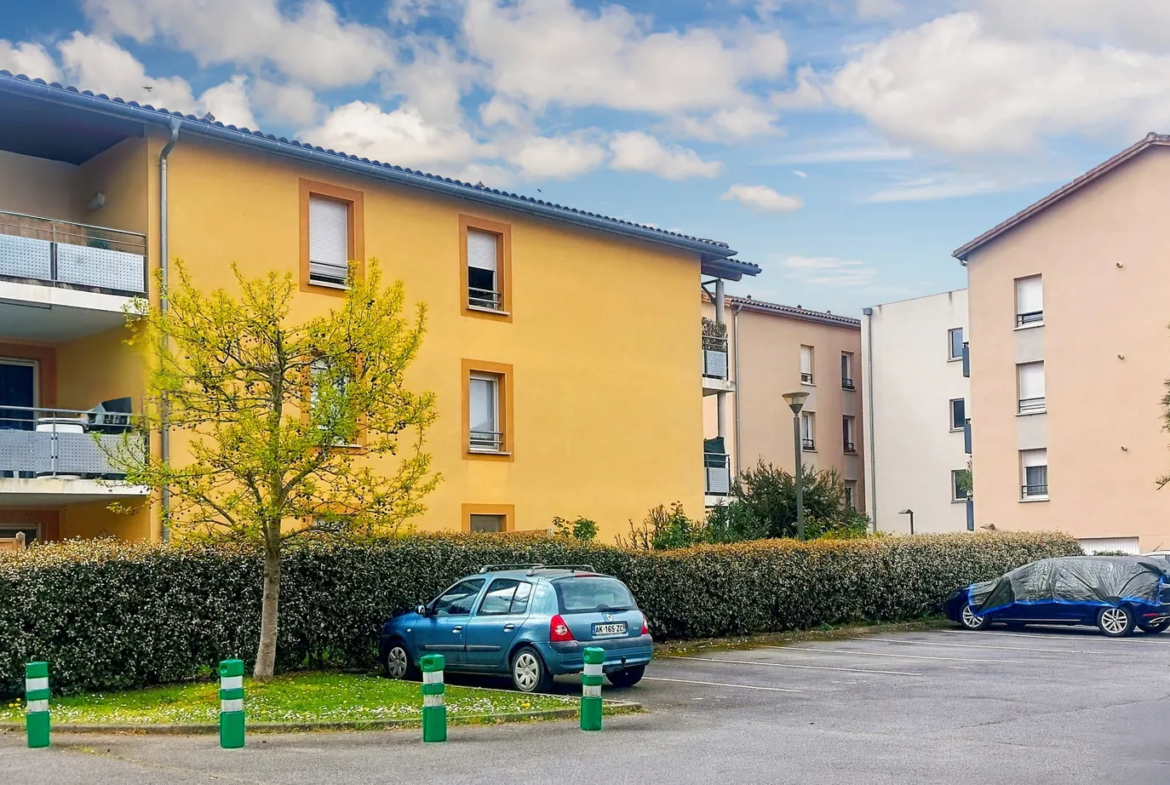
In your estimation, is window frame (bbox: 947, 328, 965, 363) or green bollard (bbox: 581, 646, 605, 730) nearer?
green bollard (bbox: 581, 646, 605, 730)

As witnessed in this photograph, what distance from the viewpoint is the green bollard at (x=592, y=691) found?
37.6ft

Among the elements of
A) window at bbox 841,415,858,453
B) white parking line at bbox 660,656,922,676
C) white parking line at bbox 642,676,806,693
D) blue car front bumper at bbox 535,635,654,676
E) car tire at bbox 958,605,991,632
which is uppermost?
window at bbox 841,415,858,453

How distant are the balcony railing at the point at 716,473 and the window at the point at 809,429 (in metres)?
18.3

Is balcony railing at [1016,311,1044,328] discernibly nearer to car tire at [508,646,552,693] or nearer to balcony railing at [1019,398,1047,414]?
balcony railing at [1019,398,1047,414]

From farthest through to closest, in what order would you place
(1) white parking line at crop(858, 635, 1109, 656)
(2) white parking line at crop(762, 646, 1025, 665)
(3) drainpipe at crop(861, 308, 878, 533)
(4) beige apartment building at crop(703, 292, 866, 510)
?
(3) drainpipe at crop(861, 308, 878, 533) < (4) beige apartment building at crop(703, 292, 866, 510) < (1) white parking line at crop(858, 635, 1109, 656) < (2) white parking line at crop(762, 646, 1025, 665)

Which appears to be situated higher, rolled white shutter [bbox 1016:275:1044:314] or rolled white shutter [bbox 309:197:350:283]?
rolled white shutter [bbox 1016:275:1044:314]

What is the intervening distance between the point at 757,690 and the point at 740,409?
29.6 metres

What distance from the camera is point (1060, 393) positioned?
3712 cm

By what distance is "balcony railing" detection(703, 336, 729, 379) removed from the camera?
29828mm

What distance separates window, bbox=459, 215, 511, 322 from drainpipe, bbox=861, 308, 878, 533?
27.9 meters

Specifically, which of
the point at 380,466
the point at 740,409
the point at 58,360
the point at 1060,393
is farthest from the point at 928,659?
the point at 740,409

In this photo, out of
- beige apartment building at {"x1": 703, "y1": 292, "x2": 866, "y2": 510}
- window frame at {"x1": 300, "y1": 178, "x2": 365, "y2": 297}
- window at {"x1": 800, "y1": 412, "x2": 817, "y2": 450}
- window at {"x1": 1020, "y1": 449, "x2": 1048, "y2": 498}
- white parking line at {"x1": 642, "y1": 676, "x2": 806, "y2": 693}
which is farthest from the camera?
window at {"x1": 800, "y1": 412, "x2": 817, "y2": 450}

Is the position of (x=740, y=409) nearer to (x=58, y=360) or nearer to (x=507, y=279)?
(x=507, y=279)

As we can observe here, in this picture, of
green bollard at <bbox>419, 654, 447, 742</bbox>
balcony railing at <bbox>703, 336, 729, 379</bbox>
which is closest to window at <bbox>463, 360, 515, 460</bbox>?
balcony railing at <bbox>703, 336, 729, 379</bbox>
